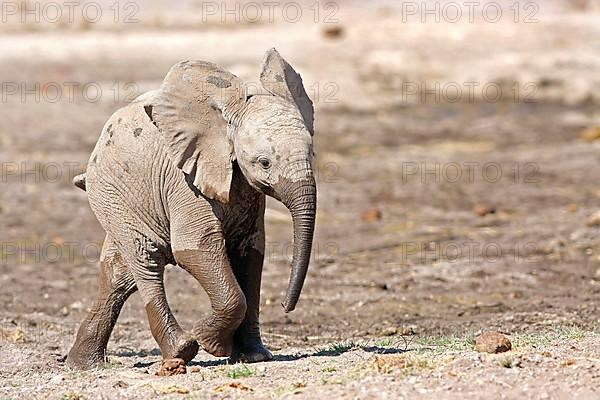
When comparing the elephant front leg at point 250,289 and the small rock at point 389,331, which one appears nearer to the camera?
the elephant front leg at point 250,289

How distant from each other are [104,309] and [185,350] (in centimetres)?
97

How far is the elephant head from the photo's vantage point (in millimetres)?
7625

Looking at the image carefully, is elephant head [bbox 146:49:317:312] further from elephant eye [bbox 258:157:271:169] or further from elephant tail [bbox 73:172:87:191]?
elephant tail [bbox 73:172:87:191]

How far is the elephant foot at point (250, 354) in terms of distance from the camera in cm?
864

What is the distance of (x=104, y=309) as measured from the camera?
916 cm

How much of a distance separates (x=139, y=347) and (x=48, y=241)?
15.2 feet

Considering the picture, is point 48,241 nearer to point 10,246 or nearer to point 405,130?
point 10,246

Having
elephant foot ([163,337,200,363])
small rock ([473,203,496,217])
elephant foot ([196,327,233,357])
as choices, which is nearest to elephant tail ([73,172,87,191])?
elephant foot ([163,337,200,363])

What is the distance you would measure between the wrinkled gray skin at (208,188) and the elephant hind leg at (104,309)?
2cm

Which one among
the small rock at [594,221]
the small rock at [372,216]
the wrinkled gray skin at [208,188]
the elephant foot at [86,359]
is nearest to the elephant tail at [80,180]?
the wrinkled gray skin at [208,188]

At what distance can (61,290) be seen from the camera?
12406mm

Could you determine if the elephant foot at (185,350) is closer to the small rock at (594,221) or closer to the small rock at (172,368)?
the small rock at (172,368)

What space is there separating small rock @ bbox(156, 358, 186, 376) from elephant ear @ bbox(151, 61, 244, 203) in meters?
1.00

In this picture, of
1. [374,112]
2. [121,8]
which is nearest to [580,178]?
[374,112]
